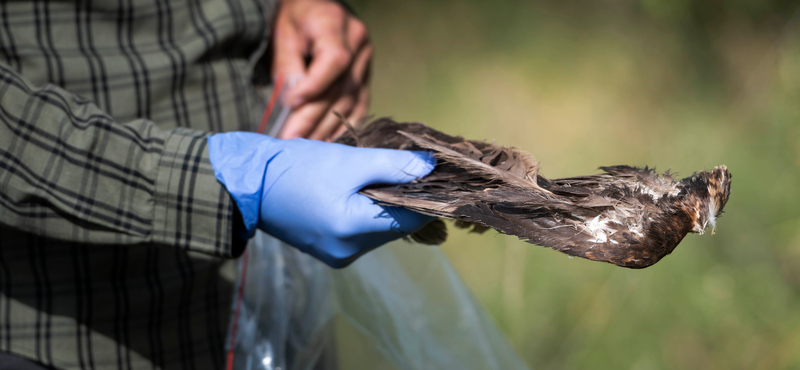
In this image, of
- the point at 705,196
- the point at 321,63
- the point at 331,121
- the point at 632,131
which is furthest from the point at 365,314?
the point at 632,131

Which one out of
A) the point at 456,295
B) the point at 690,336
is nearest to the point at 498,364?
the point at 456,295

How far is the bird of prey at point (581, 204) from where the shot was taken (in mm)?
351

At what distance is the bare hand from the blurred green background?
1.89 feet

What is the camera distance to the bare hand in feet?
2.88

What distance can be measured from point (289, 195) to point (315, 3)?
638 millimetres

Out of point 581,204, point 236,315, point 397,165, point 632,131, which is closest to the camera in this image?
point 581,204

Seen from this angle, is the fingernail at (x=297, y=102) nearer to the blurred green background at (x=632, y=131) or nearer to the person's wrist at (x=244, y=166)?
the person's wrist at (x=244, y=166)

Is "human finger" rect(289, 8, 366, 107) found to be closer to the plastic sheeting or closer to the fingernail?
the fingernail

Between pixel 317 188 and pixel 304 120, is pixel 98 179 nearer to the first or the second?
pixel 317 188

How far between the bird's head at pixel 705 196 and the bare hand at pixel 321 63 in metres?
0.68

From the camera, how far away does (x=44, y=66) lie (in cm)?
61

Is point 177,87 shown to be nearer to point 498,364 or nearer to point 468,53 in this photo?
point 498,364

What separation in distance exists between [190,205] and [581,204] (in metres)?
0.47

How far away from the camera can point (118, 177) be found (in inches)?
20.3
